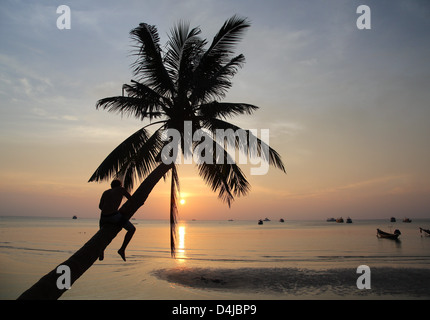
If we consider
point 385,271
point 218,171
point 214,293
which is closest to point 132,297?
point 214,293

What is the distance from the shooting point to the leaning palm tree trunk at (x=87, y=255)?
5270 millimetres

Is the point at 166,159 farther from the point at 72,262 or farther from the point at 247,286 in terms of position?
the point at 247,286

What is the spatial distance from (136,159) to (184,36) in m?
4.80

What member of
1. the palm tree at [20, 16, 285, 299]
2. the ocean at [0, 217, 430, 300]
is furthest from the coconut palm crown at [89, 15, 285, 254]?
the ocean at [0, 217, 430, 300]

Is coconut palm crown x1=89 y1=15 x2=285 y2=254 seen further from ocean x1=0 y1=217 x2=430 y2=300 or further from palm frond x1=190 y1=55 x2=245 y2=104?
ocean x1=0 y1=217 x2=430 y2=300

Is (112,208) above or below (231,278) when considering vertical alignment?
above

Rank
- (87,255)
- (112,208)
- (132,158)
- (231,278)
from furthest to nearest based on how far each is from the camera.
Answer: (231,278), (132,158), (112,208), (87,255)

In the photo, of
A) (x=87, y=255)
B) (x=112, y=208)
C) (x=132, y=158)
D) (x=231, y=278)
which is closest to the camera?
(x=87, y=255)

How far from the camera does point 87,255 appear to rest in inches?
234

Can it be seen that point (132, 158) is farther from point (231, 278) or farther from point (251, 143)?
point (231, 278)

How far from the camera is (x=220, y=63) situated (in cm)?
1108

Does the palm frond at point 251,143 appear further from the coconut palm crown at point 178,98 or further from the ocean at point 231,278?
the ocean at point 231,278

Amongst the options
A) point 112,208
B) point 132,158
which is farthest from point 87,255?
point 132,158

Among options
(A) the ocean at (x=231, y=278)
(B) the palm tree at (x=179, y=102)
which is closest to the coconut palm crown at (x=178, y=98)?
(B) the palm tree at (x=179, y=102)
